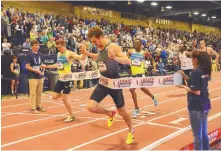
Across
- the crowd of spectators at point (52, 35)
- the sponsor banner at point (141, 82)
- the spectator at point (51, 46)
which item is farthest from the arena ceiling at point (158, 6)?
the sponsor banner at point (141, 82)

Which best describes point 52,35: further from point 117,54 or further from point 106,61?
point 117,54

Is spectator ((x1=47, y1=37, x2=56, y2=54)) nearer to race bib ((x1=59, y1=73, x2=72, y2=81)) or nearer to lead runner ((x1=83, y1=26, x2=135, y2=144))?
race bib ((x1=59, y1=73, x2=72, y2=81))

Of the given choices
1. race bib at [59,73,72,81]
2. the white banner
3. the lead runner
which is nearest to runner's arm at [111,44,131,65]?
the lead runner

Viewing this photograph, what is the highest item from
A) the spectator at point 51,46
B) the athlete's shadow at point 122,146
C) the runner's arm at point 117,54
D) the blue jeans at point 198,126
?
the spectator at point 51,46

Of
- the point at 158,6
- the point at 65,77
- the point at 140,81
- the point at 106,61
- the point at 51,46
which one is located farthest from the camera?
the point at 158,6

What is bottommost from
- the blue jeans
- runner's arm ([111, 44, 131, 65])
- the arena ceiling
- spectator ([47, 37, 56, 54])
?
the blue jeans

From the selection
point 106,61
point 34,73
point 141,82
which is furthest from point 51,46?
point 106,61

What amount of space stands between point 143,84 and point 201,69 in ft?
6.50

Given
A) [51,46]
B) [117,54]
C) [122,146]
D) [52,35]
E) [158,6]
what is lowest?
[122,146]

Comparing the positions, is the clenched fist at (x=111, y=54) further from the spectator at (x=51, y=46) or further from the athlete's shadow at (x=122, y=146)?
the spectator at (x=51, y=46)

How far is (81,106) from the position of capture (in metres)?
9.75

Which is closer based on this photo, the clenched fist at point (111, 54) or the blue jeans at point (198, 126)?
the blue jeans at point (198, 126)

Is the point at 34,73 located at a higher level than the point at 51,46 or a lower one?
lower

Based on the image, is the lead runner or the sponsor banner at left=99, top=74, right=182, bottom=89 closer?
the lead runner
